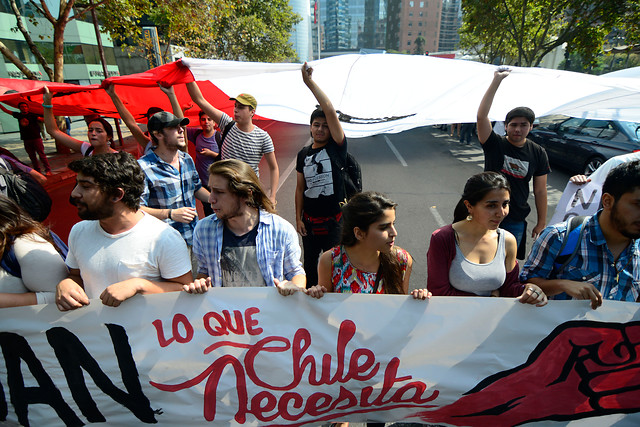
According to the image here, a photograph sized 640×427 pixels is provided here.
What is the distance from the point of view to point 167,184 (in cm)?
272

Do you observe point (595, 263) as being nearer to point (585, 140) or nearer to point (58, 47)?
point (585, 140)

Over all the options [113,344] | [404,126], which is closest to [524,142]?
[404,126]

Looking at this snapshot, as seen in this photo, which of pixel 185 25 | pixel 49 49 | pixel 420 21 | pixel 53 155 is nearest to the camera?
pixel 185 25

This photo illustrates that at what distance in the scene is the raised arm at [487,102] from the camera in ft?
7.34

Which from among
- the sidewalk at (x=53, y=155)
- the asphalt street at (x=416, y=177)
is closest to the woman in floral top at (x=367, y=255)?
the asphalt street at (x=416, y=177)

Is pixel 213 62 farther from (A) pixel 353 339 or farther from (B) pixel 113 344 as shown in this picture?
(A) pixel 353 339

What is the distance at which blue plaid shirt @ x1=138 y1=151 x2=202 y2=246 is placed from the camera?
2.68 meters

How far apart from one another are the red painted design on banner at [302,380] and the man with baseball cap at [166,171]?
1.22 meters

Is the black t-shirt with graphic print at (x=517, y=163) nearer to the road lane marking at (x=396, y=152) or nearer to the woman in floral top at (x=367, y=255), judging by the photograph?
the woman in floral top at (x=367, y=255)

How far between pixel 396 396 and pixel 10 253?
6.84 feet

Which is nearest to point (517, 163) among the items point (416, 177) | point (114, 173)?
point (114, 173)

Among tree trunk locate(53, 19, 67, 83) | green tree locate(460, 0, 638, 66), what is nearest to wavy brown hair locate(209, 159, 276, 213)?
tree trunk locate(53, 19, 67, 83)

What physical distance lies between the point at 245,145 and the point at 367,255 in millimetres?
2052

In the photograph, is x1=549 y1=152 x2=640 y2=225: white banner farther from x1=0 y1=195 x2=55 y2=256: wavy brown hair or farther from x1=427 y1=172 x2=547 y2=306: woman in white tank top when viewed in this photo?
x1=0 y1=195 x2=55 y2=256: wavy brown hair
